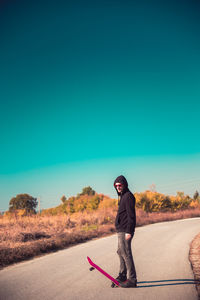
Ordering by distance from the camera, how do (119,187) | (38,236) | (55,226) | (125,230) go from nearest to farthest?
(125,230)
(119,187)
(38,236)
(55,226)

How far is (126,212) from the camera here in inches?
167

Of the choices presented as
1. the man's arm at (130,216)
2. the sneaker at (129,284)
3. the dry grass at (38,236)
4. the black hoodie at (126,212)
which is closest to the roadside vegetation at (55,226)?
the dry grass at (38,236)

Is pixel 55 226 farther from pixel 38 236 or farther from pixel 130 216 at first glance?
pixel 130 216

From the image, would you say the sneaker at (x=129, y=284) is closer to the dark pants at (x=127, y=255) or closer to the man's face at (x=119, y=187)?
the dark pants at (x=127, y=255)

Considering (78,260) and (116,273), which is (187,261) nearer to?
(116,273)

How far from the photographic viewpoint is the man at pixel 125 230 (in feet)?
13.3

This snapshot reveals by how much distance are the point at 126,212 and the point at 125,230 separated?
0.34m

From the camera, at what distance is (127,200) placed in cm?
424

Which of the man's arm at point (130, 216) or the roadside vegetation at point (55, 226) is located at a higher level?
the man's arm at point (130, 216)

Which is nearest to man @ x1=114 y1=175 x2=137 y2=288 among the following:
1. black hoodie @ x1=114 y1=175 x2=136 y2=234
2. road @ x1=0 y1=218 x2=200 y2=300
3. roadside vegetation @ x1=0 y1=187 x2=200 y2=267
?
black hoodie @ x1=114 y1=175 x2=136 y2=234

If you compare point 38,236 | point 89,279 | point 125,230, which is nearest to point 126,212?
point 125,230

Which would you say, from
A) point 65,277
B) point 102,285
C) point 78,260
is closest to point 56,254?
point 78,260

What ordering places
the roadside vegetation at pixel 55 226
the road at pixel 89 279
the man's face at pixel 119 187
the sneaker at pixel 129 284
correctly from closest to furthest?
the road at pixel 89 279
the sneaker at pixel 129 284
the man's face at pixel 119 187
the roadside vegetation at pixel 55 226

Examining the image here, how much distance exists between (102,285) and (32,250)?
12.4ft
